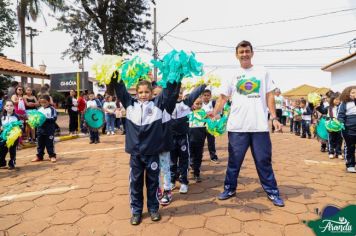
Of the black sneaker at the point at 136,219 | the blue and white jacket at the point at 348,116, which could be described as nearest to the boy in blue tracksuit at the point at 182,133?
the black sneaker at the point at 136,219

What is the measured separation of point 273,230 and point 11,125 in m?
5.37

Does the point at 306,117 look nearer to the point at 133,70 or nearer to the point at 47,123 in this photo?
the point at 47,123

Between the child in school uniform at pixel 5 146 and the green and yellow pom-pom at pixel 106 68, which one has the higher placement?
the green and yellow pom-pom at pixel 106 68

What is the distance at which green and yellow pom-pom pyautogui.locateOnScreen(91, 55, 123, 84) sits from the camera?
10.5 ft

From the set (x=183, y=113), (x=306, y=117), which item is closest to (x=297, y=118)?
(x=306, y=117)

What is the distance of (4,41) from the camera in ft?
96.8

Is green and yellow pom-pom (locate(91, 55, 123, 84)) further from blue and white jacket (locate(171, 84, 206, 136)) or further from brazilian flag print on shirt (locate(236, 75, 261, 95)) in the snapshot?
brazilian flag print on shirt (locate(236, 75, 261, 95))

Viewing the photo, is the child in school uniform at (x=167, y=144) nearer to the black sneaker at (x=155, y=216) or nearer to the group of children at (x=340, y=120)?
the black sneaker at (x=155, y=216)

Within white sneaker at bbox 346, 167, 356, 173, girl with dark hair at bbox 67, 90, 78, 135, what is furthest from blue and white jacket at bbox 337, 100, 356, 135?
girl with dark hair at bbox 67, 90, 78, 135

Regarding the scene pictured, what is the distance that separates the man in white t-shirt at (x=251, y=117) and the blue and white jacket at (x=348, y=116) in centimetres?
251

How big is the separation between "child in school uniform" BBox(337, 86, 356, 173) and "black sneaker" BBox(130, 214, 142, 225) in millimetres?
4487

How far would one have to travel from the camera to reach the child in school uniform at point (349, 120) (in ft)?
17.8

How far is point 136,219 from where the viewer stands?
10.7 feet

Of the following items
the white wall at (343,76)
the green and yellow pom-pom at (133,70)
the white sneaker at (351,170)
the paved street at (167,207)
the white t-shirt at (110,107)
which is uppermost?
the white wall at (343,76)
